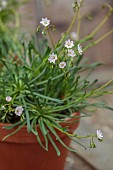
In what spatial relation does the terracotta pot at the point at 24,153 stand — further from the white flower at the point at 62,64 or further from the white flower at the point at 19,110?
the white flower at the point at 62,64

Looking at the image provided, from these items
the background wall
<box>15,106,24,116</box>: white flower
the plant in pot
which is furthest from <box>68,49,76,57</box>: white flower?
the background wall

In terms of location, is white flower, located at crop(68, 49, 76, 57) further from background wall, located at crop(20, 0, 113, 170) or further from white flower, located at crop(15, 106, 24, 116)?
background wall, located at crop(20, 0, 113, 170)

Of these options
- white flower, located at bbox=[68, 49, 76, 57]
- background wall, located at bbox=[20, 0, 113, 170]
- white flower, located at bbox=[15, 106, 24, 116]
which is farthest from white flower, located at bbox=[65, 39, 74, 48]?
background wall, located at bbox=[20, 0, 113, 170]

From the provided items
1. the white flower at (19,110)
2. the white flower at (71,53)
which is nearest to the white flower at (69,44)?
the white flower at (71,53)

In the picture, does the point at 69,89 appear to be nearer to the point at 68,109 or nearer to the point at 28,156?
the point at 68,109

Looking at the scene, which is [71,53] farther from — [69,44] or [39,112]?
[39,112]

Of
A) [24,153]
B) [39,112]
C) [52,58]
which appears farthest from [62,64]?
[24,153]

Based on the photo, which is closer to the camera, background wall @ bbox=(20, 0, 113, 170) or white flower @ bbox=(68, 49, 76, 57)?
white flower @ bbox=(68, 49, 76, 57)

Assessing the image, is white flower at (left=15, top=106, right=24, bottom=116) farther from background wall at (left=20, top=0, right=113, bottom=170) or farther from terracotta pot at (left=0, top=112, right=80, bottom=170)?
background wall at (left=20, top=0, right=113, bottom=170)

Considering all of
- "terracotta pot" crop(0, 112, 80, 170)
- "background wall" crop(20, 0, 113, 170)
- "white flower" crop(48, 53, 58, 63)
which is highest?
"background wall" crop(20, 0, 113, 170)

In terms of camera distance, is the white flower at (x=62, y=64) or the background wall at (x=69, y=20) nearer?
the white flower at (x=62, y=64)

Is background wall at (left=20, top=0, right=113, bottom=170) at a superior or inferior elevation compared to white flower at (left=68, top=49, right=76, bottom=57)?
superior
